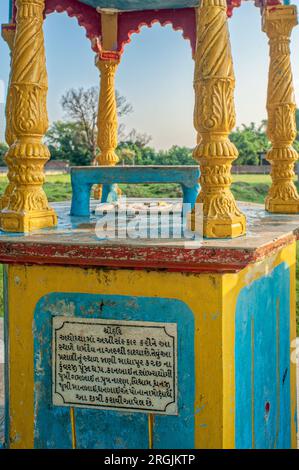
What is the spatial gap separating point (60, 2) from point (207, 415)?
14.6 ft

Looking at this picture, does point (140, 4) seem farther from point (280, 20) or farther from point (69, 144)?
point (69, 144)

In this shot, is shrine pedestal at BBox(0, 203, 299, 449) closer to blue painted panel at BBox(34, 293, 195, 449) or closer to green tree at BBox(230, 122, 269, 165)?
blue painted panel at BBox(34, 293, 195, 449)

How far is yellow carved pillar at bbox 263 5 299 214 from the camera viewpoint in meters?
4.38

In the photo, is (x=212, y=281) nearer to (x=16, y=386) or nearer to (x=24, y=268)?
(x=24, y=268)

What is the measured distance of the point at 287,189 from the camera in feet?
14.8

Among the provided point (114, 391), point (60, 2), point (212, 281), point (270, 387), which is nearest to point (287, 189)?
point (270, 387)

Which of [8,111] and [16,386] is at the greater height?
[8,111]

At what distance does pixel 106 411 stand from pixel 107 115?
408 cm

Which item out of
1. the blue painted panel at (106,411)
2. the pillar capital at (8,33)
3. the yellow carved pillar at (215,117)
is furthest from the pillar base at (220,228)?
the pillar capital at (8,33)

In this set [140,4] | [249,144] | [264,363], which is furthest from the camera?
[249,144]

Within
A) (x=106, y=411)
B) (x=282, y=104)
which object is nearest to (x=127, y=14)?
(x=282, y=104)

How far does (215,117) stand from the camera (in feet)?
9.55

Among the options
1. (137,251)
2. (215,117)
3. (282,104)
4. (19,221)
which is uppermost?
(282,104)

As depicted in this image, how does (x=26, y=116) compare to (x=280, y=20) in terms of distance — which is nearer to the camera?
(x=26, y=116)
